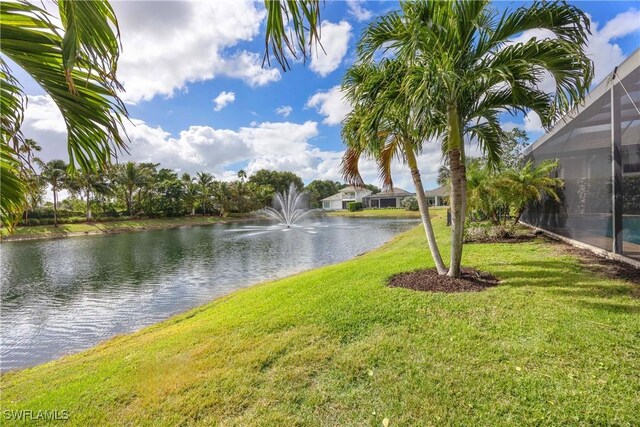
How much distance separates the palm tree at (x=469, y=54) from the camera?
14.9ft

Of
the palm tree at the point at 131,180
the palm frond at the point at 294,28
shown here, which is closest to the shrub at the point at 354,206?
the palm tree at the point at 131,180

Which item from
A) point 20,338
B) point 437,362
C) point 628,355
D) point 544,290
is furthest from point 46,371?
point 544,290

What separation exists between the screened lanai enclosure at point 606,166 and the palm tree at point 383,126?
124 inches

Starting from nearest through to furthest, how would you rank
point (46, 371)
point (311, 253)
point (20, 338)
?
1. point (46, 371)
2. point (20, 338)
3. point (311, 253)

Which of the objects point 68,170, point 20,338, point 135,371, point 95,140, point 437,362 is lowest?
point 20,338

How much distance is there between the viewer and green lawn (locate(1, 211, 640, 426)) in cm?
262

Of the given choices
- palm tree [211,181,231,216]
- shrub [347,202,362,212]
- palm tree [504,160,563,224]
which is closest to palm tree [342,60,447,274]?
palm tree [504,160,563,224]

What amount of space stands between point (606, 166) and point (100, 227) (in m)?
39.9

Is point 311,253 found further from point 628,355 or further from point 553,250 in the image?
point 628,355

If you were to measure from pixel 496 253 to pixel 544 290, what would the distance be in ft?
11.8

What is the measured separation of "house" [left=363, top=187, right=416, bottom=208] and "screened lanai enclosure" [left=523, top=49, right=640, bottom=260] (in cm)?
4989

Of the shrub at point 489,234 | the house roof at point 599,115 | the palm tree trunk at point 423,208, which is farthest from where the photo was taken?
the shrub at point 489,234

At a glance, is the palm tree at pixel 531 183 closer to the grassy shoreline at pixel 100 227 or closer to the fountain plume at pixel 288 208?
the fountain plume at pixel 288 208

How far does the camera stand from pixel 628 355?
10.1 feet
